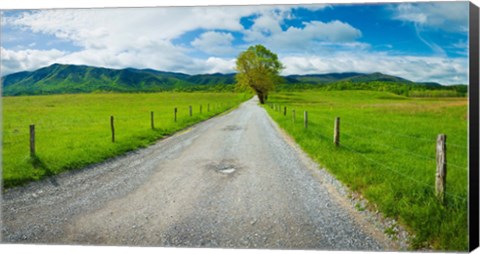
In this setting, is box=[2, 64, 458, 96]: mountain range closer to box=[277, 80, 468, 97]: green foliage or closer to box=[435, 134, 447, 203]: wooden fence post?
box=[277, 80, 468, 97]: green foliage

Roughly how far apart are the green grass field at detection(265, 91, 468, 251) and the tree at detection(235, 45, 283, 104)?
343mm

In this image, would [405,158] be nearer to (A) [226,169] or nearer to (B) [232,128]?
(A) [226,169]

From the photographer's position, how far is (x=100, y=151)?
376 inches

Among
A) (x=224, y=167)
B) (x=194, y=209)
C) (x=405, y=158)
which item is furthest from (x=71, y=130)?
(x=405, y=158)

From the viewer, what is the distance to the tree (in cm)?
640

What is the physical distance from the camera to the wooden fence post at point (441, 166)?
4672 millimetres

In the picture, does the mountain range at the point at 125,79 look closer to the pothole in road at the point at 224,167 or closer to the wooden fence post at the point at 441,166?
the wooden fence post at the point at 441,166

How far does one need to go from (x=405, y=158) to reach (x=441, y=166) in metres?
2.69

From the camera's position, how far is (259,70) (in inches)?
262

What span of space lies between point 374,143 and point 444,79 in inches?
164

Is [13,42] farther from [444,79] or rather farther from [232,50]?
[444,79]

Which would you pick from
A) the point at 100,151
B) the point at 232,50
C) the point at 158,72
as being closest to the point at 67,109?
the point at 100,151

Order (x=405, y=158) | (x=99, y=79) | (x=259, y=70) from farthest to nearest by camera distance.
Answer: (x=405, y=158) < (x=99, y=79) < (x=259, y=70)

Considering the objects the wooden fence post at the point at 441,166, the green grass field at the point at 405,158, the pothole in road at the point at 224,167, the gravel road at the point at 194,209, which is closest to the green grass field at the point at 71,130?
the gravel road at the point at 194,209
